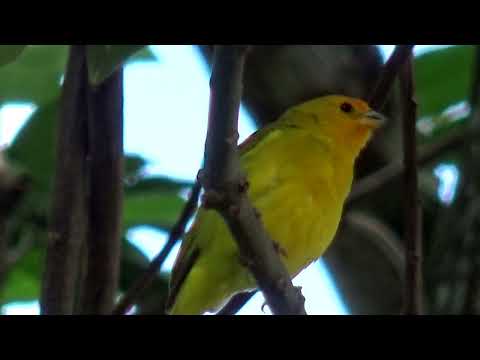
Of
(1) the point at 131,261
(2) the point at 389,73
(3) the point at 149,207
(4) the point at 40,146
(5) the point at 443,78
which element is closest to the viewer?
(2) the point at 389,73

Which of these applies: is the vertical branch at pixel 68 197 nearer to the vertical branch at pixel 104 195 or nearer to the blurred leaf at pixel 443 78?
the vertical branch at pixel 104 195

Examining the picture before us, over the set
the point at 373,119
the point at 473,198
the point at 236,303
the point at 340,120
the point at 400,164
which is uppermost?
the point at 340,120

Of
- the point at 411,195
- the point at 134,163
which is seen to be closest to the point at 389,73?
the point at 411,195

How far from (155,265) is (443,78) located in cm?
256

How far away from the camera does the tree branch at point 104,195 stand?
2523 mm

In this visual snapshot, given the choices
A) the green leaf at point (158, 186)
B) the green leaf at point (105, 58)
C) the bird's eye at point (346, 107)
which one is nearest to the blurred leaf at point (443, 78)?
the bird's eye at point (346, 107)

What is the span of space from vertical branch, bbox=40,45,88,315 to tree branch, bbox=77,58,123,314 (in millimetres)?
42

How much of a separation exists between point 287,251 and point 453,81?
69.3 inches

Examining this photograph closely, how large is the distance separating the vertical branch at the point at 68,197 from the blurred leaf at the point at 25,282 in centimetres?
149

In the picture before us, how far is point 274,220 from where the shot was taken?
3.52 m

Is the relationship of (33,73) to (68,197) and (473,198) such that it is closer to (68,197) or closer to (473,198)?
(68,197)

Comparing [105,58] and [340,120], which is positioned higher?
[340,120]
